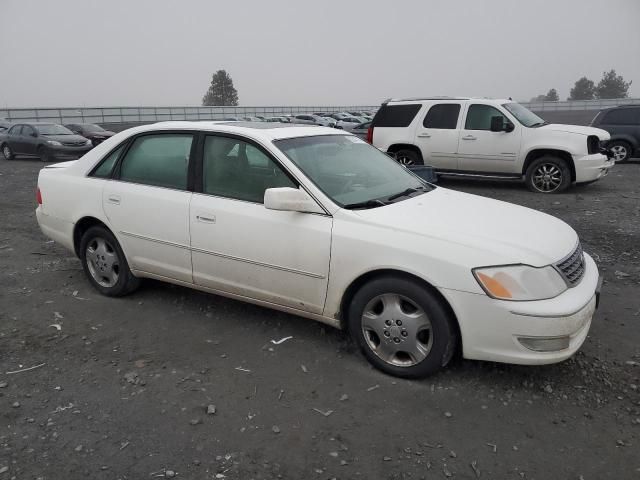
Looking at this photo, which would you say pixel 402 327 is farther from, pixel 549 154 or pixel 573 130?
pixel 573 130

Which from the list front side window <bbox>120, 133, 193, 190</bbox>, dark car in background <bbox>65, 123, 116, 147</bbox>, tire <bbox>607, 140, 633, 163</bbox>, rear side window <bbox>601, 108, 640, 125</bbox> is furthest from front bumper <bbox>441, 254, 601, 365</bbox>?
dark car in background <bbox>65, 123, 116, 147</bbox>

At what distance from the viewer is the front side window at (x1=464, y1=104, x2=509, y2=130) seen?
10.0 metres

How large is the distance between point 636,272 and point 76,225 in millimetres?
5587

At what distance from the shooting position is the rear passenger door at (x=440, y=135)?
1039 cm

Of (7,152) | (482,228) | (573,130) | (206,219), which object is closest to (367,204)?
(482,228)

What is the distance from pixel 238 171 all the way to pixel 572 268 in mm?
2431

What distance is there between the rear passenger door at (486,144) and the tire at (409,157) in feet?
2.89

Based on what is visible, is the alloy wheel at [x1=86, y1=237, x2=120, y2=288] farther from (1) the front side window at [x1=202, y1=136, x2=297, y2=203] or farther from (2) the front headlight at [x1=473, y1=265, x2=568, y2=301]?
(2) the front headlight at [x1=473, y1=265, x2=568, y2=301]

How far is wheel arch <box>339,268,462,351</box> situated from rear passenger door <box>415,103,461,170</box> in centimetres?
774

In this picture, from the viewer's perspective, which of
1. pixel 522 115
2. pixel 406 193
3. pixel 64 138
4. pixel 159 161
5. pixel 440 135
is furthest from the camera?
pixel 64 138

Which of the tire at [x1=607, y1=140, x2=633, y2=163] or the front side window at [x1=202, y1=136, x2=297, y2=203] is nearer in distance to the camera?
the front side window at [x1=202, y1=136, x2=297, y2=203]

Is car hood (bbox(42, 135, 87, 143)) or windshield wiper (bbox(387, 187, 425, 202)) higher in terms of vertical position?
windshield wiper (bbox(387, 187, 425, 202))

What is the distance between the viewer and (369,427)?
9.21ft

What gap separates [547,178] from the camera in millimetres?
9805
